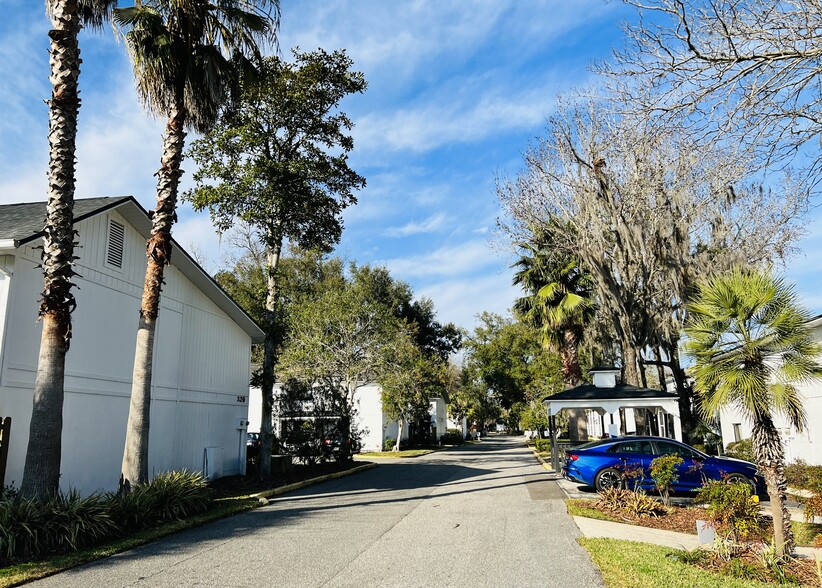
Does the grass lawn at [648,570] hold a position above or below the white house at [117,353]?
below

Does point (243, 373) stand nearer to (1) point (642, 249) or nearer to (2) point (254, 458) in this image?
(2) point (254, 458)

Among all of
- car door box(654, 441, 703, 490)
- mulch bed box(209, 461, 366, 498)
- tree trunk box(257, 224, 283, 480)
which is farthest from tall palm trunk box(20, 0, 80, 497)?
car door box(654, 441, 703, 490)

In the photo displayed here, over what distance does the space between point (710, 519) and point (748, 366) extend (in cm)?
242

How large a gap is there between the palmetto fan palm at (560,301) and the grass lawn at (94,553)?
19.8 m

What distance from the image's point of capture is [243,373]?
22.2m

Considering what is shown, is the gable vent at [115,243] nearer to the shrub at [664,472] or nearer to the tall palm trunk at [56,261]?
the tall palm trunk at [56,261]

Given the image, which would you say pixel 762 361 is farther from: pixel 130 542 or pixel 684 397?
pixel 684 397

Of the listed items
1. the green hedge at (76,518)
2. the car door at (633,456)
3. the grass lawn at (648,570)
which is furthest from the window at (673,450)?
the green hedge at (76,518)

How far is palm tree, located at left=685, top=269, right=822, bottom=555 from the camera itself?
856 centimetres

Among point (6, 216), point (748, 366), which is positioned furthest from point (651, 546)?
point (6, 216)

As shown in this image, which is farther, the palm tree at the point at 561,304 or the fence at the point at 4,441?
the palm tree at the point at 561,304

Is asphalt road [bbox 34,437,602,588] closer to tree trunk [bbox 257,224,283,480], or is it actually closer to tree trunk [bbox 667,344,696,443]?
tree trunk [bbox 257,224,283,480]

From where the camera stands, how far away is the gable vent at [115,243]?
14875mm

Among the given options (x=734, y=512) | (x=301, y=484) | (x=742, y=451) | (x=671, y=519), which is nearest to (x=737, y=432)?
(x=742, y=451)
